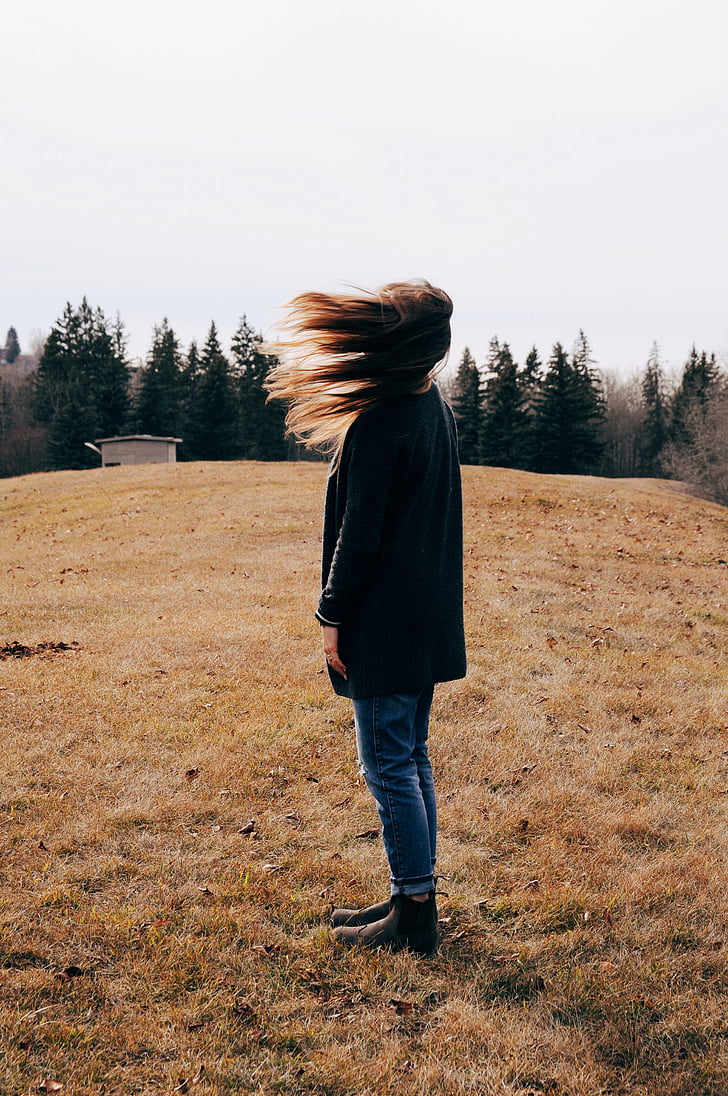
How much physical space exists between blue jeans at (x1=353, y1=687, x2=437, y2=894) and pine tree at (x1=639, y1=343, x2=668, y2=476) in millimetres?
66511

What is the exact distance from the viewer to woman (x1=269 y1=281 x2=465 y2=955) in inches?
111

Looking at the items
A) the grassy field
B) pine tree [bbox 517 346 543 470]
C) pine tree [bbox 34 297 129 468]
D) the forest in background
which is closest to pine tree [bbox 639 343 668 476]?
the forest in background

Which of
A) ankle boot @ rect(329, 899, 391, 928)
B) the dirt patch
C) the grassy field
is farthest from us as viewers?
the dirt patch

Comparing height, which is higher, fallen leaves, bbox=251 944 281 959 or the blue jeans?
the blue jeans

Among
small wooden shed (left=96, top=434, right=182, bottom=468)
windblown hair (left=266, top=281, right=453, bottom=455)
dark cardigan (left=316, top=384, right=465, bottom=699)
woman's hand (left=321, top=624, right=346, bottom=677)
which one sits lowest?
woman's hand (left=321, top=624, right=346, bottom=677)

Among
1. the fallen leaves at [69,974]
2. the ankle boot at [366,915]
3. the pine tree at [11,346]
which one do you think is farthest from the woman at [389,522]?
the pine tree at [11,346]

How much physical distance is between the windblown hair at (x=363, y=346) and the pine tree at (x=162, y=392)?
5896 cm

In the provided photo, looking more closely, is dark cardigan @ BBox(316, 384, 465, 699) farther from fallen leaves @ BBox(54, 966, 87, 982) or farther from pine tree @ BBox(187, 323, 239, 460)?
pine tree @ BBox(187, 323, 239, 460)

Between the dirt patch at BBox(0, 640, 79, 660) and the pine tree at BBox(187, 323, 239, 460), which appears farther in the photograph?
the pine tree at BBox(187, 323, 239, 460)

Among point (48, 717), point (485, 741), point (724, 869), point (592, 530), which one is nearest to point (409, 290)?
point (724, 869)

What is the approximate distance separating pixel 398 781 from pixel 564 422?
57.7m

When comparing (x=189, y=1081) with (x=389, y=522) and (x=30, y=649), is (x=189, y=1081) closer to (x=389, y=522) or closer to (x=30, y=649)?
(x=389, y=522)

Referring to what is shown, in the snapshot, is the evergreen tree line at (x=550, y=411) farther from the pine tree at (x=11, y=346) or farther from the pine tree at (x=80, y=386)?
the pine tree at (x=11, y=346)

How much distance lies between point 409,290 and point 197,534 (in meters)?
15.1
